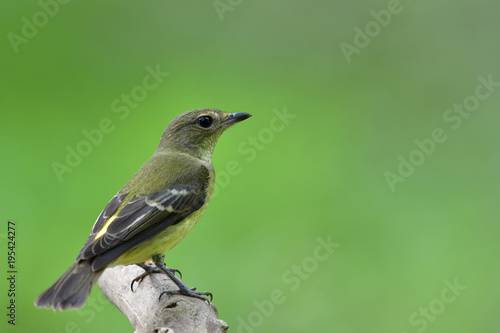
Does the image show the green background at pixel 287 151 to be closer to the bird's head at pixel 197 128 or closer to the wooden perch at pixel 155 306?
the wooden perch at pixel 155 306

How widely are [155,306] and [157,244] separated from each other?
1.01 ft

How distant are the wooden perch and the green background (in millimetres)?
891

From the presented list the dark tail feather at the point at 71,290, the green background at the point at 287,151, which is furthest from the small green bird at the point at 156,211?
the green background at the point at 287,151

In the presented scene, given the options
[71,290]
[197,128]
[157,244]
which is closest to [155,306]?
[157,244]

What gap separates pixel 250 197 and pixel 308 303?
3.11 feet

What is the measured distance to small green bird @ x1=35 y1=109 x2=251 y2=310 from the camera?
10.4 ft

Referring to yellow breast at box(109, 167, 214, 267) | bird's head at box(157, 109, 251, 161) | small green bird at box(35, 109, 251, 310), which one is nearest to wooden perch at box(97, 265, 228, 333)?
small green bird at box(35, 109, 251, 310)

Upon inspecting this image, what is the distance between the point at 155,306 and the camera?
337 centimetres

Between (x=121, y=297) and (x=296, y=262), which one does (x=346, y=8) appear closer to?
(x=296, y=262)

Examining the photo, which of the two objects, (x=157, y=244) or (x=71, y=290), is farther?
(x=157, y=244)

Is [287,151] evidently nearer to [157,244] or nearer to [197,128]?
[197,128]

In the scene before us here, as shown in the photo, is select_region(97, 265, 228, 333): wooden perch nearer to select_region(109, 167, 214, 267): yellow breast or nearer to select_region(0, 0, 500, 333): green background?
select_region(109, 167, 214, 267): yellow breast

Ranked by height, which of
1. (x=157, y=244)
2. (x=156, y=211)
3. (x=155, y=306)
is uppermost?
(x=156, y=211)

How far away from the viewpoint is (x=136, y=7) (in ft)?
21.5
